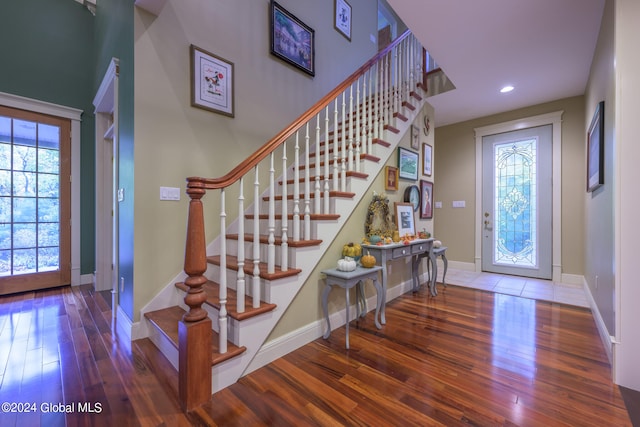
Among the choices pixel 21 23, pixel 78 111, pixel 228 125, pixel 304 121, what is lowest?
pixel 304 121

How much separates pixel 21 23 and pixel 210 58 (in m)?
2.79

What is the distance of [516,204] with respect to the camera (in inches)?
163

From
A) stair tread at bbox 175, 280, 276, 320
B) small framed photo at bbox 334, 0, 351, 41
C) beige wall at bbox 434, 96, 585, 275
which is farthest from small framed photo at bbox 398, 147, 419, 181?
small framed photo at bbox 334, 0, 351, 41

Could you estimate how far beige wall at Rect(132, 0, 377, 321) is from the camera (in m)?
2.15

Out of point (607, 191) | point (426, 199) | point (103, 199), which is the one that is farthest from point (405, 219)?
point (103, 199)

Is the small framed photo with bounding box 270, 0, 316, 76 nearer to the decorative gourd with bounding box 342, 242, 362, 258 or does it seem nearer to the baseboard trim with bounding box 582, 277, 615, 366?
the decorative gourd with bounding box 342, 242, 362, 258

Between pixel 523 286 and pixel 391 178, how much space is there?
2.45 metres

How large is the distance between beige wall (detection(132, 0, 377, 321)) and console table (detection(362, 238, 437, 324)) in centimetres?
156

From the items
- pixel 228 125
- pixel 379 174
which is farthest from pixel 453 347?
pixel 228 125

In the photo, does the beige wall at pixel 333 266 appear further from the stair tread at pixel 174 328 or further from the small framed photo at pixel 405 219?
the stair tread at pixel 174 328

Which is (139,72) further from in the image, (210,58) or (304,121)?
(304,121)

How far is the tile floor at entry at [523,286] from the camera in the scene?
313 centimetres

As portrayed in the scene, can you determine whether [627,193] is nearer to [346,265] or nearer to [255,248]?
[346,265]

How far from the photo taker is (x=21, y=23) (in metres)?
3.24
